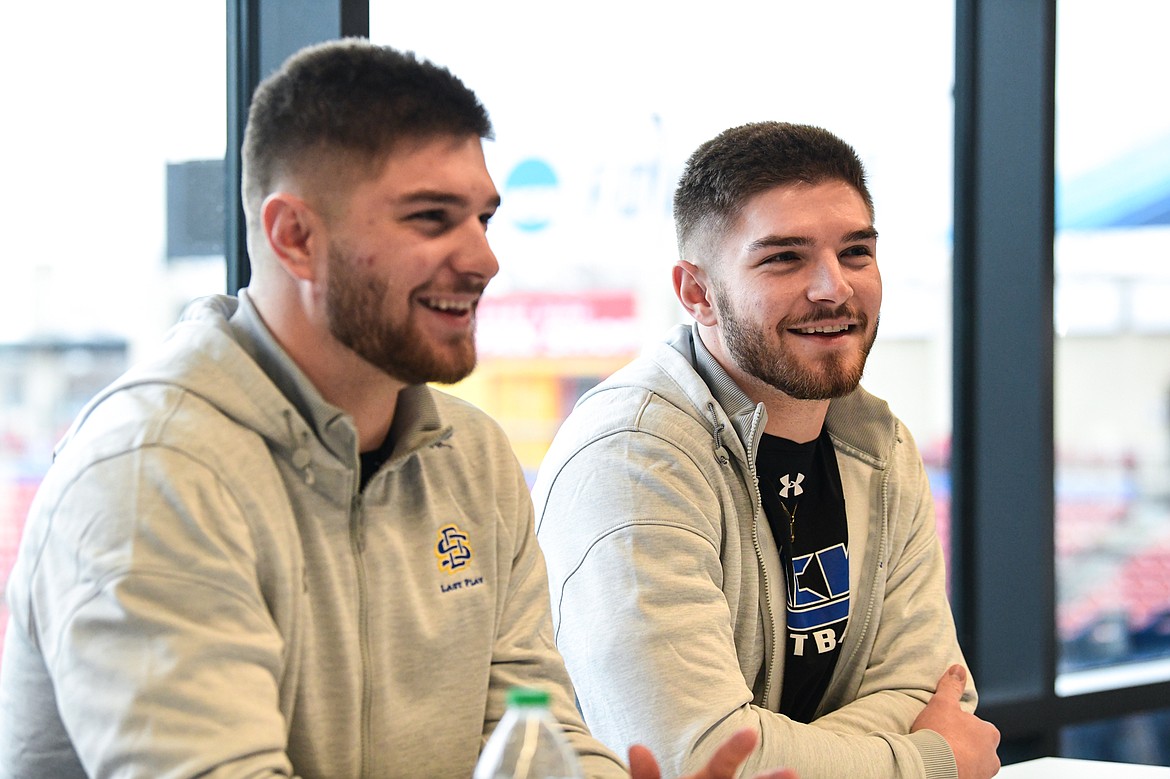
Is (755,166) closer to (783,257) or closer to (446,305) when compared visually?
(783,257)

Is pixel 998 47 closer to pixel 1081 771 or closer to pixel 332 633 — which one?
pixel 1081 771

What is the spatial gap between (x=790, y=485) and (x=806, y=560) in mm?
133

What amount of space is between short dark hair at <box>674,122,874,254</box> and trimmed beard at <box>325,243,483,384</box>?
76cm

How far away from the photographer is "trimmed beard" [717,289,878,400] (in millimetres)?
1919

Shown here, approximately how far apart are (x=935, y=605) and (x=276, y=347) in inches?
48.9

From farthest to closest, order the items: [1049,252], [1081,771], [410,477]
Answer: [1049,252], [1081,771], [410,477]

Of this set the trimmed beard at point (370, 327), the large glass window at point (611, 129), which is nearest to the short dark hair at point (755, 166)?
the large glass window at point (611, 129)

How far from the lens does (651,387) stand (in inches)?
75.5

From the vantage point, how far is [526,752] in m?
1.19

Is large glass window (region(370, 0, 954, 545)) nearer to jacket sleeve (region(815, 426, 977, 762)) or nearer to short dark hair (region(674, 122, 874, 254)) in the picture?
short dark hair (region(674, 122, 874, 254))

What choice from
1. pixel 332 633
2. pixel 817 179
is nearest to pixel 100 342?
pixel 332 633

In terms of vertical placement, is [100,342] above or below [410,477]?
above

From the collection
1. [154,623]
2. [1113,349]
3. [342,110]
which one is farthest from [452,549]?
[1113,349]

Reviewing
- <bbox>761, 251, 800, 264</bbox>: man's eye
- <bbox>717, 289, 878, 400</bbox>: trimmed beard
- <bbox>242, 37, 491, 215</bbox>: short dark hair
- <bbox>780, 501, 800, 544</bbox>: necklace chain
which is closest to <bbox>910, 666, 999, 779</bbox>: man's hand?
<bbox>780, 501, 800, 544</bbox>: necklace chain
